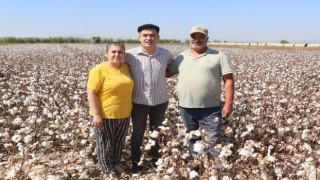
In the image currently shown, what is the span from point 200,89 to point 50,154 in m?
2.65

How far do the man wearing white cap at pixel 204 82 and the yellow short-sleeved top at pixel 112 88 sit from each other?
2.24 ft

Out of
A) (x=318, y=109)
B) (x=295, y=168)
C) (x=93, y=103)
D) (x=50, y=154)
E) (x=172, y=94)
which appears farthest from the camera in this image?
(x=172, y=94)

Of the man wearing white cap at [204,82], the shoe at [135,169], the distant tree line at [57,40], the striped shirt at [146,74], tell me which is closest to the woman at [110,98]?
the striped shirt at [146,74]

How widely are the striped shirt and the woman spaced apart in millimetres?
116

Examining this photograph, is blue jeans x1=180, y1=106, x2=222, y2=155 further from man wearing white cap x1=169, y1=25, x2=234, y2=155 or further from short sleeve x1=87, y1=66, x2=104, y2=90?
short sleeve x1=87, y1=66, x2=104, y2=90

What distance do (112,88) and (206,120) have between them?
1.20 metres

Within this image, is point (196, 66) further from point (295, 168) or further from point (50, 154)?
point (50, 154)

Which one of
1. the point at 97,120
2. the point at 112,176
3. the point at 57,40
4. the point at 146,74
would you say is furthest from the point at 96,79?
the point at 57,40

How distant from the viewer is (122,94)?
4277 millimetres

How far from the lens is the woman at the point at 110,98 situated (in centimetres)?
415

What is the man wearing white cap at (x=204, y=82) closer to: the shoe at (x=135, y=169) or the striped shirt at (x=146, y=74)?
the striped shirt at (x=146, y=74)

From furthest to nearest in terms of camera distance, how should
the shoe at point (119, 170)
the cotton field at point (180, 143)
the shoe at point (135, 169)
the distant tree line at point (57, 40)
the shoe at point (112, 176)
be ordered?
the distant tree line at point (57, 40) < the shoe at point (135, 169) < the shoe at point (119, 170) < the shoe at point (112, 176) < the cotton field at point (180, 143)

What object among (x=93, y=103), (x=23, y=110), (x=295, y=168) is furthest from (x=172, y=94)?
(x=295, y=168)

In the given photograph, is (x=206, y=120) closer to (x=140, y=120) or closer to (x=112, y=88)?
(x=140, y=120)
